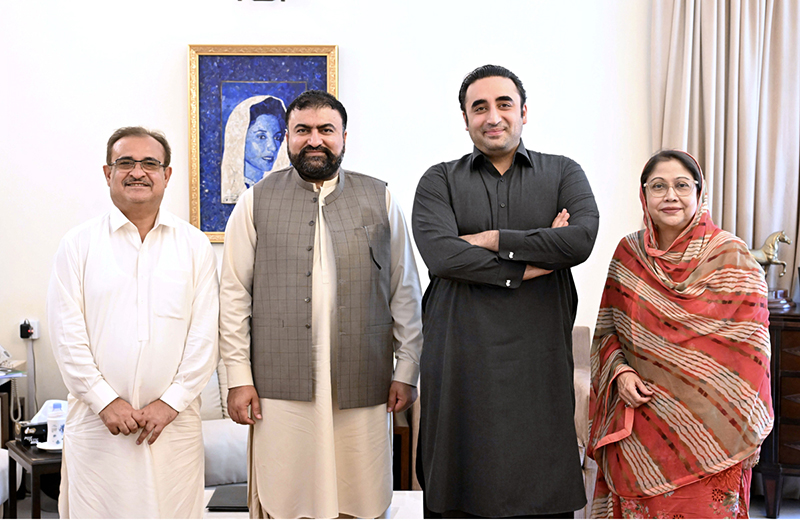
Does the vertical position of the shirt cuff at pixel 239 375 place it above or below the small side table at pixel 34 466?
above

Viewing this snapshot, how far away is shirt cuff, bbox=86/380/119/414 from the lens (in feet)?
6.33

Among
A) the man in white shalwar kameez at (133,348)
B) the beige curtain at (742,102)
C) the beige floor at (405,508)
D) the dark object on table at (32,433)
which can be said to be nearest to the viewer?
the man in white shalwar kameez at (133,348)

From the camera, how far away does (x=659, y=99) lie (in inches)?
151

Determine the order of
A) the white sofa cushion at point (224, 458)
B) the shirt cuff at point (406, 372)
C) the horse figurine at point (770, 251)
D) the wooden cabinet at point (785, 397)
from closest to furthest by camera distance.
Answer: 1. the shirt cuff at point (406, 372)
2. the white sofa cushion at point (224, 458)
3. the wooden cabinet at point (785, 397)
4. the horse figurine at point (770, 251)

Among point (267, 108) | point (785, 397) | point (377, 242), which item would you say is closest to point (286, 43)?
point (267, 108)

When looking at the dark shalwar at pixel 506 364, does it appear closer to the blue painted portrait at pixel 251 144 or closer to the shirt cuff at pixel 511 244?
the shirt cuff at pixel 511 244

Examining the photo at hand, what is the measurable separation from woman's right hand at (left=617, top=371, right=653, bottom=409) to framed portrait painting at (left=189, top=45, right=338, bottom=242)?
2.54 metres

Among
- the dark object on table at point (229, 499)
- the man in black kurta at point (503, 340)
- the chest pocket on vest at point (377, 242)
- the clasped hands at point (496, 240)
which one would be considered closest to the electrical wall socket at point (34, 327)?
the dark object on table at point (229, 499)

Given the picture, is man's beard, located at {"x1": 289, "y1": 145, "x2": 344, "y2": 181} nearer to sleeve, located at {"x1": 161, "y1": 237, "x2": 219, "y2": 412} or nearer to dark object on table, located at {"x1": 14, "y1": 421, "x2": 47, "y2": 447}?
sleeve, located at {"x1": 161, "y1": 237, "x2": 219, "y2": 412}

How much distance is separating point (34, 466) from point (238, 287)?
1.45 metres

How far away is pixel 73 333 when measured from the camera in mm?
1966

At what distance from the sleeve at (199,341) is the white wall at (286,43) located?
6.53ft

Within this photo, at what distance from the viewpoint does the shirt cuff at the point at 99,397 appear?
1.93 m

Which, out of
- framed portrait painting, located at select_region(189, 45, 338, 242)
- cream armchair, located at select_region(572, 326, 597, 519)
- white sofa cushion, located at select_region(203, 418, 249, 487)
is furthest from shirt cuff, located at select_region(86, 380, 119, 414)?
framed portrait painting, located at select_region(189, 45, 338, 242)
